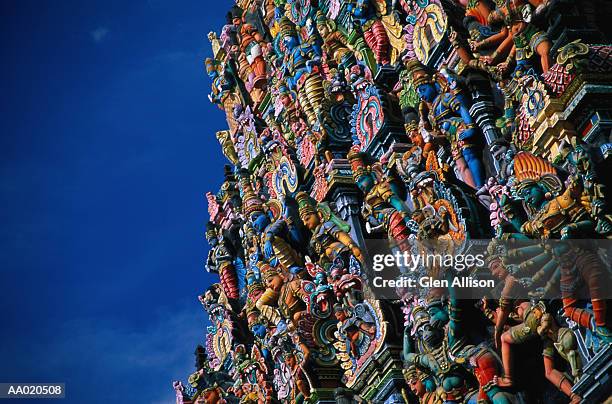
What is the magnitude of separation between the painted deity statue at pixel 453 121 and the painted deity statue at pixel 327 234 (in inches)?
71.8

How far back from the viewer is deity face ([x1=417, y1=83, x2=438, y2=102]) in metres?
13.3

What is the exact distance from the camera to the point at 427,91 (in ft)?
43.8

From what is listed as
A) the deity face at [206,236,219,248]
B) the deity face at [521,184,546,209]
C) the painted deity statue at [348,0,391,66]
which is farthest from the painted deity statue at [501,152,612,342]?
the deity face at [206,236,219,248]

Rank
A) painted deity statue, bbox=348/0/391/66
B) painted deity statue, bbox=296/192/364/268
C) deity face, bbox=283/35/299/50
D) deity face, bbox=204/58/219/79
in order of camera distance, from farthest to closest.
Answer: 1. deity face, bbox=204/58/219/79
2. deity face, bbox=283/35/299/50
3. painted deity statue, bbox=348/0/391/66
4. painted deity statue, bbox=296/192/364/268

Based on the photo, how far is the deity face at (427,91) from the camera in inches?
524

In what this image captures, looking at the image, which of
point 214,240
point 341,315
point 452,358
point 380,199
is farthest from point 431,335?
point 214,240

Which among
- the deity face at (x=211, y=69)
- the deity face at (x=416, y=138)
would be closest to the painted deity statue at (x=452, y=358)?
the deity face at (x=416, y=138)

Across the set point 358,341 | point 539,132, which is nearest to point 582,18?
point 539,132

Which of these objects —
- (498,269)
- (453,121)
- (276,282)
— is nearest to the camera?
(498,269)

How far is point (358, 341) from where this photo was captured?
13656 mm

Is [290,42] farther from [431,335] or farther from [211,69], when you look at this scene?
[431,335]

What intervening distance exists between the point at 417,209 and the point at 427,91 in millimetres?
1395

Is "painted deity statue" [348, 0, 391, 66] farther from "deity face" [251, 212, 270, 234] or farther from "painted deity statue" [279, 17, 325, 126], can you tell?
"deity face" [251, 212, 270, 234]

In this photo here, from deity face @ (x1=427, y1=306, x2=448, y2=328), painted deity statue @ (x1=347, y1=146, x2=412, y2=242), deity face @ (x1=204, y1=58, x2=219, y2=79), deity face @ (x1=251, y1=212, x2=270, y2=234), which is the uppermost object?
deity face @ (x1=204, y1=58, x2=219, y2=79)
